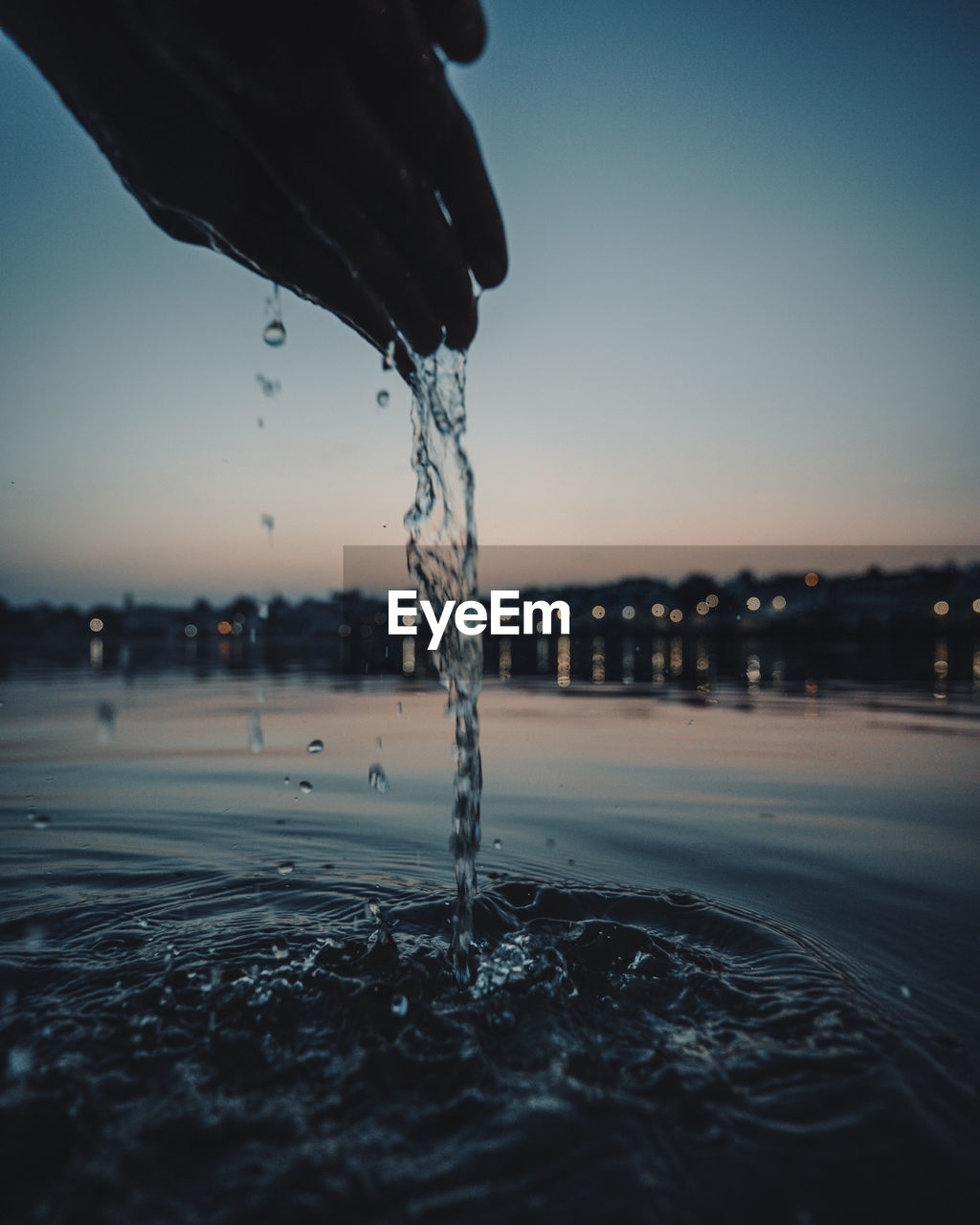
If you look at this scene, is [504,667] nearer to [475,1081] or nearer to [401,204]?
[475,1081]

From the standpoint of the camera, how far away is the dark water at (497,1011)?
1541 millimetres

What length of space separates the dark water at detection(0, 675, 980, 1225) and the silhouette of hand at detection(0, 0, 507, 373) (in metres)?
2.11

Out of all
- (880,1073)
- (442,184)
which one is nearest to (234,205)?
(442,184)

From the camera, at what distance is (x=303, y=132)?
1565 millimetres

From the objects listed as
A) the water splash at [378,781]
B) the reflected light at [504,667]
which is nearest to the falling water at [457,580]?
the water splash at [378,781]

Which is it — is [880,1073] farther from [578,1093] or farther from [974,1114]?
[578,1093]

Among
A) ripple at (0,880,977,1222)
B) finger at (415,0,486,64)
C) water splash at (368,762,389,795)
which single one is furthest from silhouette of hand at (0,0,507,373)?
water splash at (368,762,389,795)

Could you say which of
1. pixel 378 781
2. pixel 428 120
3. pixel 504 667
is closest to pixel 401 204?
pixel 428 120

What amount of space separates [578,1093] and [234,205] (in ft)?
8.20

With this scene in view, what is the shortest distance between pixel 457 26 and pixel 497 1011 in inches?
107

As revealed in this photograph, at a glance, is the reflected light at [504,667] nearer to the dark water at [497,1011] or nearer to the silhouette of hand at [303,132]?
the dark water at [497,1011]

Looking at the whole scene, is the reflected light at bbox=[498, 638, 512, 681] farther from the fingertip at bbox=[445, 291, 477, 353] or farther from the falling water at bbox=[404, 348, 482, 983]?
the fingertip at bbox=[445, 291, 477, 353]

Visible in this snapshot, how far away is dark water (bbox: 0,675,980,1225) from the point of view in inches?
60.7

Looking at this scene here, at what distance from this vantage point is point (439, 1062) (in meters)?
1.99
